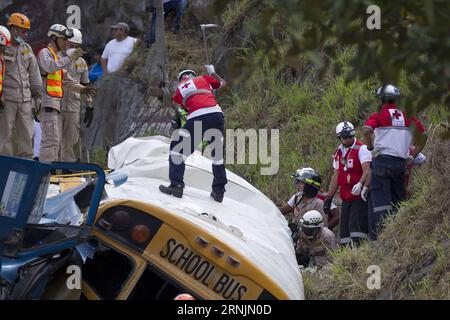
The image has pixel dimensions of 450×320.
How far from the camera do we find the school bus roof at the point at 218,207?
25.4 feet

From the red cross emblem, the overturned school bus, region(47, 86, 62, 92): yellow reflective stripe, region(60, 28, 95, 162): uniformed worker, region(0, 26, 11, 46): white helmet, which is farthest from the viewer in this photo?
region(60, 28, 95, 162): uniformed worker

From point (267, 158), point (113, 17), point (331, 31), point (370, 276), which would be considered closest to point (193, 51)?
point (113, 17)

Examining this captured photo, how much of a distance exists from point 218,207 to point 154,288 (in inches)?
81.3

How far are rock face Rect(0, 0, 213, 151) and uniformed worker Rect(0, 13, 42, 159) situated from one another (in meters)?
3.60

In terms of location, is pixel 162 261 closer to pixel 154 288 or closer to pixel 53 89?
pixel 154 288

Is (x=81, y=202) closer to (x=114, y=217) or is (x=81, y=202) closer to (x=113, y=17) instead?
(x=114, y=217)

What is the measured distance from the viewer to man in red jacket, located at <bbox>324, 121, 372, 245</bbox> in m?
11.6

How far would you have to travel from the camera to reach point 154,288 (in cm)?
752

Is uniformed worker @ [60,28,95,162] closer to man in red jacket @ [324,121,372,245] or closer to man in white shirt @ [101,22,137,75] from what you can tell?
man in red jacket @ [324,121,372,245]

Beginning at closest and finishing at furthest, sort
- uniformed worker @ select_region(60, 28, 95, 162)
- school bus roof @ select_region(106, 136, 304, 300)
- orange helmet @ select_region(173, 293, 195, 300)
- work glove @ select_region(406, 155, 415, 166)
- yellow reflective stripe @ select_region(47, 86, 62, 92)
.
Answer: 1. orange helmet @ select_region(173, 293, 195, 300)
2. school bus roof @ select_region(106, 136, 304, 300)
3. work glove @ select_region(406, 155, 415, 166)
4. yellow reflective stripe @ select_region(47, 86, 62, 92)
5. uniformed worker @ select_region(60, 28, 95, 162)

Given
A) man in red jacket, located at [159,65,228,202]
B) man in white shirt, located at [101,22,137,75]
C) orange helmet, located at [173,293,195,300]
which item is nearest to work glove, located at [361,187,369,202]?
man in red jacket, located at [159,65,228,202]

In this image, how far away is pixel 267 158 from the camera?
14.6 m

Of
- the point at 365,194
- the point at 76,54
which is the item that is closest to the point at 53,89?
the point at 76,54

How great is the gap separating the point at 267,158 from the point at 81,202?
6.43 metres
